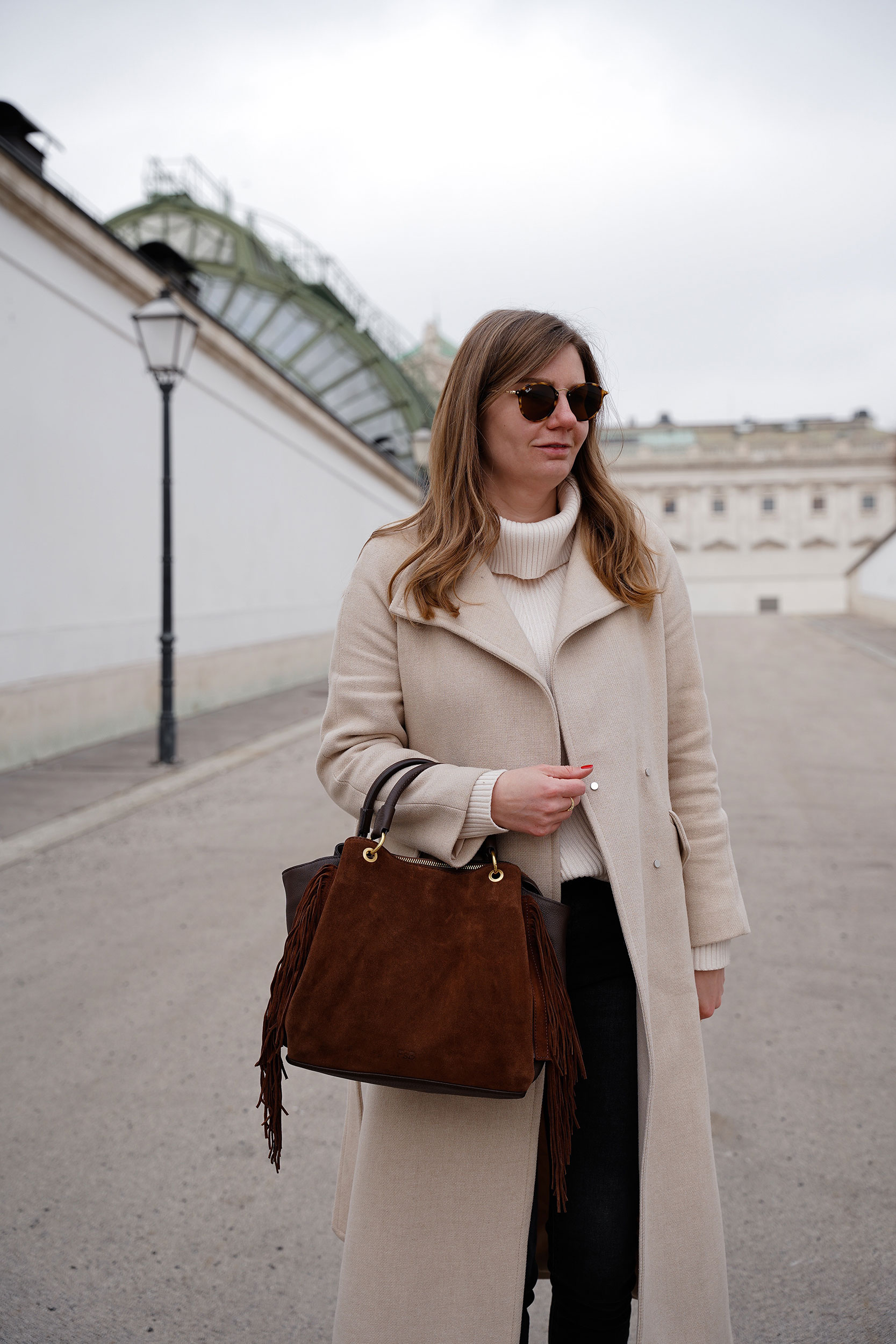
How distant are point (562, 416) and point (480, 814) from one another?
74 centimetres

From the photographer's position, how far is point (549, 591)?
1856 mm

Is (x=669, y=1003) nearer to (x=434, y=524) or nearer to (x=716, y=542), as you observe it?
(x=434, y=524)

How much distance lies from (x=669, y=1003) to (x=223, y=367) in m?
15.3

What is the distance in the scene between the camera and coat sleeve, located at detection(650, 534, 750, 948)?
1.87m

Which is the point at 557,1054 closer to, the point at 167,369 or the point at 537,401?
the point at 537,401

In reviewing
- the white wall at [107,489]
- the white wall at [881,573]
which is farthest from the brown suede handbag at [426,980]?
the white wall at [881,573]

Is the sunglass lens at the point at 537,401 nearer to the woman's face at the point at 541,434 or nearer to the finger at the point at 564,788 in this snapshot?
the woman's face at the point at 541,434

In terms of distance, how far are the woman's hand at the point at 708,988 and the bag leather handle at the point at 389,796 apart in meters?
0.73

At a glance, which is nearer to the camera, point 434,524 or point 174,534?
point 434,524

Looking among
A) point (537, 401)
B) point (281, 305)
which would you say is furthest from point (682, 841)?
point (281, 305)

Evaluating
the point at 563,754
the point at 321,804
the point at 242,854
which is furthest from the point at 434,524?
the point at 321,804

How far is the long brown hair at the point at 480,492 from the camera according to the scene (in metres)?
1.76

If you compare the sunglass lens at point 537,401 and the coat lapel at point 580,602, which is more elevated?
the sunglass lens at point 537,401

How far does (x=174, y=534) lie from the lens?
540 inches
